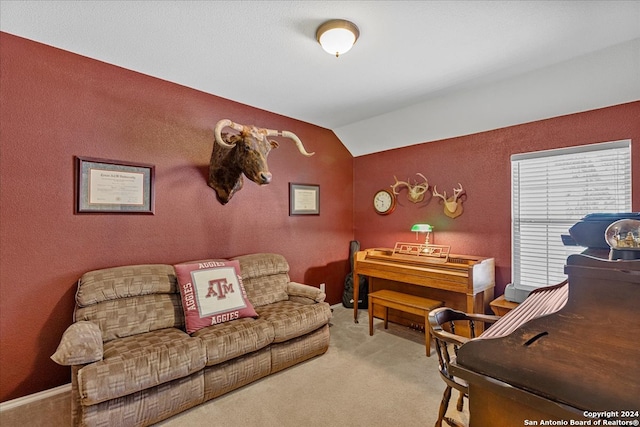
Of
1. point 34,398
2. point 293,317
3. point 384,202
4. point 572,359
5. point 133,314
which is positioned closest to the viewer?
point 572,359

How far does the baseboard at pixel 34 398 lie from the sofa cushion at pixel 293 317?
1582 millimetres

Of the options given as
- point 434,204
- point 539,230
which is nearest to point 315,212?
point 434,204

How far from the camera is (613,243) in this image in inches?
34.9

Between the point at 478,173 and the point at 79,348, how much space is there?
3.90m

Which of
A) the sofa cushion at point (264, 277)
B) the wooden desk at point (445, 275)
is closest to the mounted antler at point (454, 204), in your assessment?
Result: the wooden desk at point (445, 275)

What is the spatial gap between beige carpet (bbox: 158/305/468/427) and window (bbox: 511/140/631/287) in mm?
1441

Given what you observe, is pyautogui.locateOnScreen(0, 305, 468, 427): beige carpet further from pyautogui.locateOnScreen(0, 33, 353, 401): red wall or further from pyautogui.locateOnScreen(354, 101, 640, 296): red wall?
pyautogui.locateOnScreen(354, 101, 640, 296): red wall

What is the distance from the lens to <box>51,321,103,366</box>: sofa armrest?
172 cm

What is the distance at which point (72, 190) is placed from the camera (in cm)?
237

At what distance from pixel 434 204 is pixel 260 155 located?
2365 mm

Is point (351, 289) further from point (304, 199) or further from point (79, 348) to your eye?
point (79, 348)

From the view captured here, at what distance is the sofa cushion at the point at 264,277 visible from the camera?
9.93 feet

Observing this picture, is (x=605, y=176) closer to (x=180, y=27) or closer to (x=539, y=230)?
(x=539, y=230)

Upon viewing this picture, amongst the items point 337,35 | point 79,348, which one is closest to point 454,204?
point 337,35
